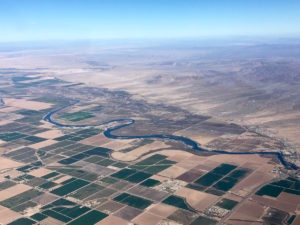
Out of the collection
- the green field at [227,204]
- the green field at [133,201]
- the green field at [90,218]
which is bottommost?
the green field at [90,218]

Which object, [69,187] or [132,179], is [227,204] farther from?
[69,187]

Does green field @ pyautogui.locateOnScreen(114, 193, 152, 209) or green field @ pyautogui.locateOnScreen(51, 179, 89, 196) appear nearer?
green field @ pyautogui.locateOnScreen(114, 193, 152, 209)

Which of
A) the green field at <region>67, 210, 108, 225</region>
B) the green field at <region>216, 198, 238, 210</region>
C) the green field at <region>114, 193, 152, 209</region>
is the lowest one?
the green field at <region>67, 210, 108, 225</region>

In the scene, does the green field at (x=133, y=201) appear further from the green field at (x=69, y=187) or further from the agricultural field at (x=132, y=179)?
the green field at (x=69, y=187)

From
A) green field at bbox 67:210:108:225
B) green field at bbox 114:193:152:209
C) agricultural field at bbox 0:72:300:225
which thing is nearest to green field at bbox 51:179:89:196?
agricultural field at bbox 0:72:300:225

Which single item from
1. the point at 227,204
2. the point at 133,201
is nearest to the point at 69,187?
the point at 133,201

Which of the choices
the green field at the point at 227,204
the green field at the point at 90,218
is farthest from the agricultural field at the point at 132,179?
the green field at the point at 227,204

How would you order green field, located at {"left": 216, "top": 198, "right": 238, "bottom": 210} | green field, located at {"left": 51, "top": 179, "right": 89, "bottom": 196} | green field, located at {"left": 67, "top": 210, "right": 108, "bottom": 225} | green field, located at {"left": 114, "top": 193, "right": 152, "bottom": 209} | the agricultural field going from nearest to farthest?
green field, located at {"left": 67, "top": 210, "right": 108, "bottom": 225} → the agricultural field → green field, located at {"left": 216, "top": 198, "right": 238, "bottom": 210} → green field, located at {"left": 114, "top": 193, "right": 152, "bottom": 209} → green field, located at {"left": 51, "top": 179, "right": 89, "bottom": 196}

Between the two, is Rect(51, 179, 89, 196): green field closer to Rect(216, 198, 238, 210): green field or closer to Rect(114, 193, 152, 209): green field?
Rect(114, 193, 152, 209): green field
